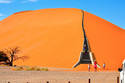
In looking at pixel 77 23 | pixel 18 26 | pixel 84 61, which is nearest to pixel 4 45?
pixel 18 26

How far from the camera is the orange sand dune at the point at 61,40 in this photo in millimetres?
57056

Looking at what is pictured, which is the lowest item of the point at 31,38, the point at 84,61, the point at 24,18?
the point at 84,61

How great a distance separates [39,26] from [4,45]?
10619 millimetres

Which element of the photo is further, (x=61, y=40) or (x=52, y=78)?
(x=61, y=40)

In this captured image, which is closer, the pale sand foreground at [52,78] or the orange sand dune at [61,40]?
the pale sand foreground at [52,78]

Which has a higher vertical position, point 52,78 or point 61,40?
point 61,40

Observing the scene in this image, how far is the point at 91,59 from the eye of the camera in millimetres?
56094

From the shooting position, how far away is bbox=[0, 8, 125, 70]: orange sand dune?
57056mm

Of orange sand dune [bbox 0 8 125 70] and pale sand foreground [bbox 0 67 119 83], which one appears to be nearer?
pale sand foreground [bbox 0 67 119 83]

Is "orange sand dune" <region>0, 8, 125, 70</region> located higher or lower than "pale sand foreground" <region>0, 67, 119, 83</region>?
higher

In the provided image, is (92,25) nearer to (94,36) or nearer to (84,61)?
(94,36)

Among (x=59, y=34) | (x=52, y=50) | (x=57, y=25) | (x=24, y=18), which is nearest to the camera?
(x=52, y=50)

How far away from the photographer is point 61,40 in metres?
62.8

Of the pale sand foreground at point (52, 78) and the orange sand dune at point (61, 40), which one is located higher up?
the orange sand dune at point (61, 40)
